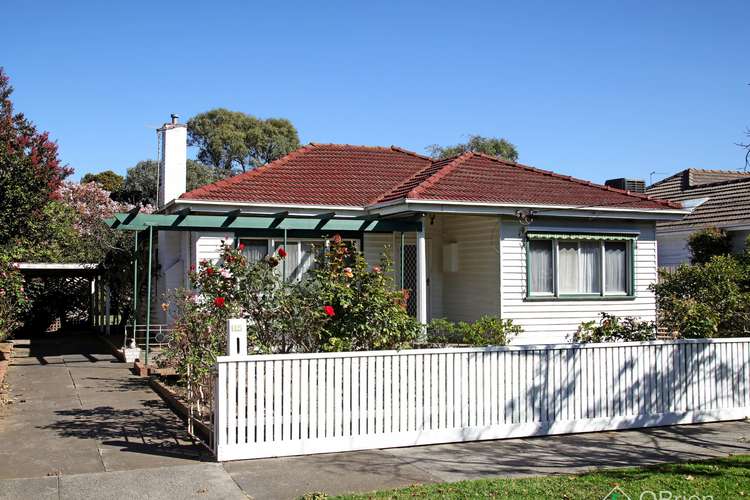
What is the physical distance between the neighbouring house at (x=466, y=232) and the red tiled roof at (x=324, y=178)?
5cm

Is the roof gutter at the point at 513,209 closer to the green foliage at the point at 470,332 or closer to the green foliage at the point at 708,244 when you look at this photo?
the green foliage at the point at 470,332

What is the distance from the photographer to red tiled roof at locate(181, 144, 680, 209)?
15406 millimetres

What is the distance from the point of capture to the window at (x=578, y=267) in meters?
15.4

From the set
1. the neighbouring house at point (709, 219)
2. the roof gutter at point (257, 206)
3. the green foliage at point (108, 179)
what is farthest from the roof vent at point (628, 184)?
the green foliage at point (108, 179)

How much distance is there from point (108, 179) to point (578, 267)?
1548 inches

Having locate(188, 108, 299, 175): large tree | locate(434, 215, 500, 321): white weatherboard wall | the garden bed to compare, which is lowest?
the garden bed

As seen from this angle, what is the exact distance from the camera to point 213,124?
56.6 m

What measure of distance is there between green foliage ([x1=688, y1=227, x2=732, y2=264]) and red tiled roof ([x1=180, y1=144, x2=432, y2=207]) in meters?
7.67

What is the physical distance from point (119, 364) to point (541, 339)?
852 cm

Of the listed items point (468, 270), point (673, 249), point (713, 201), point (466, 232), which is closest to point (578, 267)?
point (468, 270)

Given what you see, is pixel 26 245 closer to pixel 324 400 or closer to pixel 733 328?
pixel 324 400

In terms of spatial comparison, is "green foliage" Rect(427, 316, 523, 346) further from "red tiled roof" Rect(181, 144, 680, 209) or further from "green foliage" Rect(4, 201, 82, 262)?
"green foliage" Rect(4, 201, 82, 262)

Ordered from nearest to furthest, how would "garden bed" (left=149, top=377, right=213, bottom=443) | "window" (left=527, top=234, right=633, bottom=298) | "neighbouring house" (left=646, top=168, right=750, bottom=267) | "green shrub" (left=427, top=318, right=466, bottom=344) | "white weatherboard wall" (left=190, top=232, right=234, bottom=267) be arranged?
"garden bed" (left=149, top=377, right=213, bottom=443) < "green shrub" (left=427, top=318, right=466, bottom=344) < "white weatherboard wall" (left=190, top=232, right=234, bottom=267) < "window" (left=527, top=234, right=633, bottom=298) < "neighbouring house" (left=646, top=168, right=750, bottom=267)

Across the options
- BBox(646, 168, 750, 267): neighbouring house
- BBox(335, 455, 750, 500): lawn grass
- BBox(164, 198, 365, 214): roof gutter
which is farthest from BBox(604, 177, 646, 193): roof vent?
BBox(335, 455, 750, 500): lawn grass
